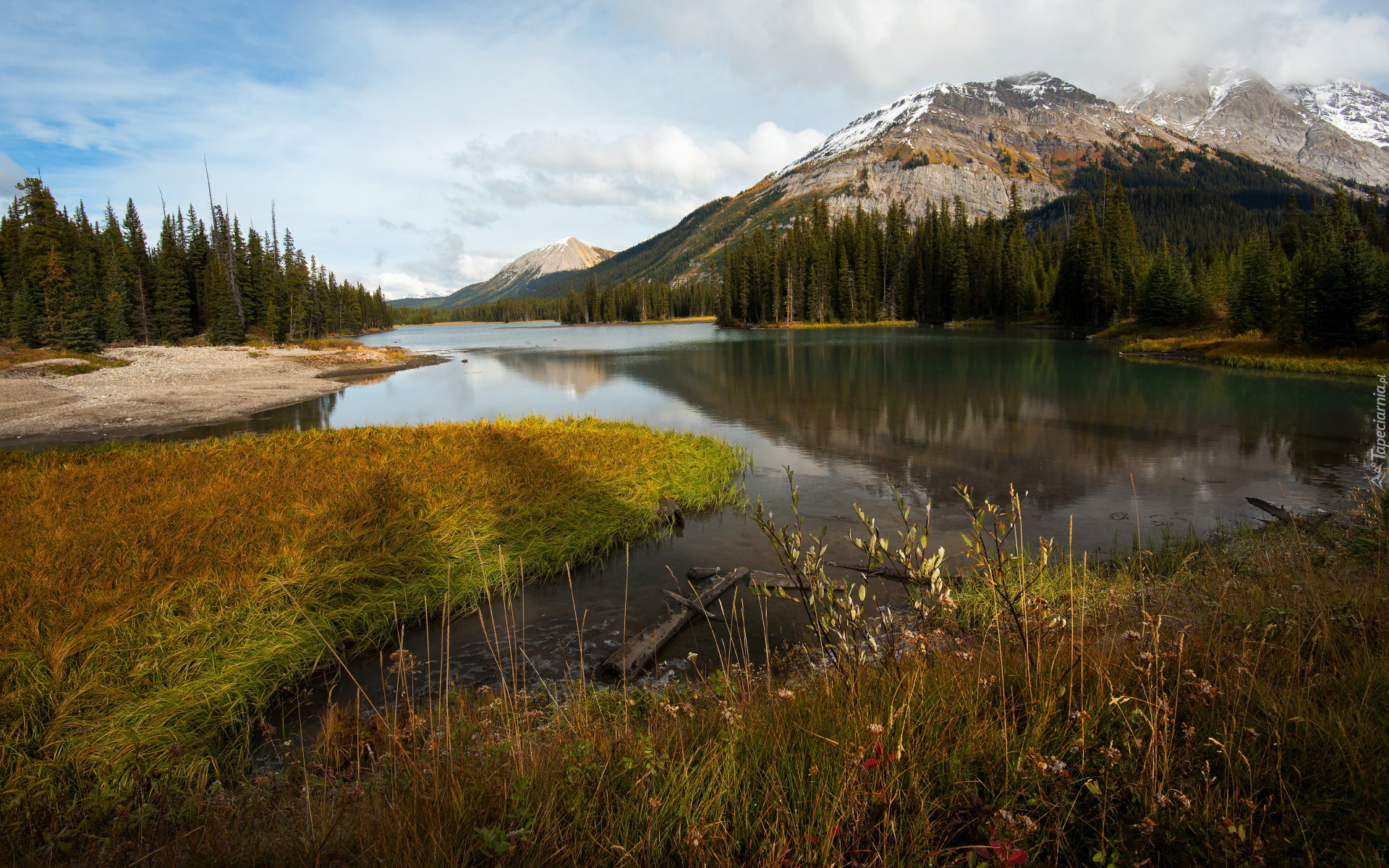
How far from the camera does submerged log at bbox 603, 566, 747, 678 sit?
274 inches

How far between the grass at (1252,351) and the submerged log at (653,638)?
4212cm

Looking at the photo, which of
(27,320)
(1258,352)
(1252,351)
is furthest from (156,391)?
(1252,351)

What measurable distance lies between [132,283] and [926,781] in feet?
302

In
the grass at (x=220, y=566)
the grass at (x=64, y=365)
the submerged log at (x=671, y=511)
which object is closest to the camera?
the grass at (x=220, y=566)

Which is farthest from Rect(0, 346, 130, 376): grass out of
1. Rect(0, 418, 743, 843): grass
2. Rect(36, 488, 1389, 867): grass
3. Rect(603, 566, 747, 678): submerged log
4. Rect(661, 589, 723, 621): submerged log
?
Rect(36, 488, 1389, 867): grass

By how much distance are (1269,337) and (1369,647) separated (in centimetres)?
5257

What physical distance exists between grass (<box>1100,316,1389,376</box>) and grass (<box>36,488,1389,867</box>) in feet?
140

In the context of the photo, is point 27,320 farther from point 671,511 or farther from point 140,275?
point 671,511

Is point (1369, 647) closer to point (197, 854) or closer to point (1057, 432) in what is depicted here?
point (197, 854)

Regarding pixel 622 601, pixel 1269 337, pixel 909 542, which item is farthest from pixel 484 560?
pixel 1269 337

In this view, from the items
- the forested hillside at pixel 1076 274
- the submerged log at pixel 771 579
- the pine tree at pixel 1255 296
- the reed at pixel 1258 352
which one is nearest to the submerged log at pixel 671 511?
the submerged log at pixel 771 579

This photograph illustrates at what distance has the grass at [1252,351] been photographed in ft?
107

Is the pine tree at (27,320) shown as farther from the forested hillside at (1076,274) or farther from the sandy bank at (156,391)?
the forested hillside at (1076,274)

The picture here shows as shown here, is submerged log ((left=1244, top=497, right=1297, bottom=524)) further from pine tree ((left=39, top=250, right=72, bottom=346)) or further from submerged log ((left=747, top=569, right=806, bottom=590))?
pine tree ((left=39, top=250, right=72, bottom=346))
